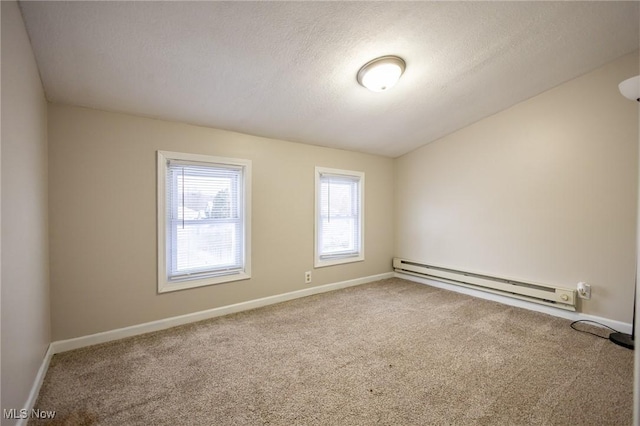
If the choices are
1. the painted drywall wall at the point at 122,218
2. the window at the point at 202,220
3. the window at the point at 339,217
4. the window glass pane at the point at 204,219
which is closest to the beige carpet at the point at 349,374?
the painted drywall wall at the point at 122,218

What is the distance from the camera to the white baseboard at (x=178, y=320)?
2252mm

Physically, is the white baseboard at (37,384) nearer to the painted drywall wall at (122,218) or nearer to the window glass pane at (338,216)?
the painted drywall wall at (122,218)

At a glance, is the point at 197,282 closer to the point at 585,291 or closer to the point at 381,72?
the point at 381,72

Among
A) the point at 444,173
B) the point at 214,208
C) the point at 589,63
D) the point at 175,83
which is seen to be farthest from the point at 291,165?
the point at 589,63

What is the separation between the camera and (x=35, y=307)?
175cm

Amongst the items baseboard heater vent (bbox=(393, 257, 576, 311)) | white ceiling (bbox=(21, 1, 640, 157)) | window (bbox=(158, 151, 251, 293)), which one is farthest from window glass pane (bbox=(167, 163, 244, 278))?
baseboard heater vent (bbox=(393, 257, 576, 311))

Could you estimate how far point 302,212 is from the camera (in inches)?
142

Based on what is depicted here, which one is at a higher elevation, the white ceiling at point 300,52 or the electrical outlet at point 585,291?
the white ceiling at point 300,52

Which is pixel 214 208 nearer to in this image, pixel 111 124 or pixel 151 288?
pixel 151 288

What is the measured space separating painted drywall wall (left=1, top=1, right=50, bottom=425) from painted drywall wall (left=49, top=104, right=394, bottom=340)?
0.71ft

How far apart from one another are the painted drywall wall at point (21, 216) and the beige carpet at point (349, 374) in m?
0.35

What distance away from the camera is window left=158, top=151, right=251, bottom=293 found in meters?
2.68

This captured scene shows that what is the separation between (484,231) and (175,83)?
12.5ft

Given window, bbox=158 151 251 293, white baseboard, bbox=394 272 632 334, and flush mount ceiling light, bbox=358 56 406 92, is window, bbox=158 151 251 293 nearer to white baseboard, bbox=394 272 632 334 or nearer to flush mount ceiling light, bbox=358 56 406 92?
flush mount ceiling light, bbox=358 56 406 92
